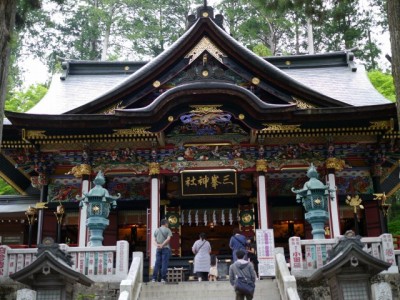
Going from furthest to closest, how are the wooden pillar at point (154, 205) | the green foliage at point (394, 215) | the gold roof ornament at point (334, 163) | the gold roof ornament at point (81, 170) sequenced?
the green foliage at point (394, 215), the gold roof ornament at point (81, 170), the gold roof ornament at point (334, 163), the wooden pillar at point (154, 205)

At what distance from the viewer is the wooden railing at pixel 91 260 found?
10.7 meters

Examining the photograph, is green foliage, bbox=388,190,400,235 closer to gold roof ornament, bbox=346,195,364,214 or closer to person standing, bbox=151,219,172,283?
gold roof ornament, bbox=346,195,364,214

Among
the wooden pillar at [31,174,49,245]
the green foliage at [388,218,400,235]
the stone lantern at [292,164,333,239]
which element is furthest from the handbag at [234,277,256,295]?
the green foliage at [388,218,400,235]

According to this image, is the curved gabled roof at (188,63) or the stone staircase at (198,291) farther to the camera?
the curved gabled roof at (188,63)

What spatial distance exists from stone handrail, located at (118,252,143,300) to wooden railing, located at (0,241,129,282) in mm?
261

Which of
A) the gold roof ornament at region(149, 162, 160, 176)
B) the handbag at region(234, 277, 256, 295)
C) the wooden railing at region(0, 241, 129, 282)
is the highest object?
the gold roof ornament at region(149, 162, 160, 176)

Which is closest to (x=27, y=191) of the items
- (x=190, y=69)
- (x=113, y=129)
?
(x=113, y=129)

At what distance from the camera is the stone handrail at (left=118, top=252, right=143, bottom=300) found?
9273 millimetres

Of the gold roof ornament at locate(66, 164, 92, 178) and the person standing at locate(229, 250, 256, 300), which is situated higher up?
A: the gold roof ornament at locate(66, 164, 92, 178)

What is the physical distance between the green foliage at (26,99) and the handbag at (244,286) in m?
19.5

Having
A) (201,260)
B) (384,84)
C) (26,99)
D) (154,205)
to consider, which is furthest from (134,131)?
(384,84)

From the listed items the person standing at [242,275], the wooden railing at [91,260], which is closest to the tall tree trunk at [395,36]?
the person standing at [242,275]

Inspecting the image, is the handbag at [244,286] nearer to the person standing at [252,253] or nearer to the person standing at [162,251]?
the person standing at [162,251]

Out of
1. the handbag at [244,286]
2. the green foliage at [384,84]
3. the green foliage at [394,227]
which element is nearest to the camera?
the handbag at [244,286]
